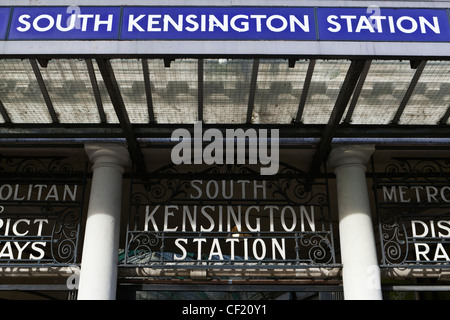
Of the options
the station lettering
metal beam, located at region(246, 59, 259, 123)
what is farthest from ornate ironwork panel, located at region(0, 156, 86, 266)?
metal beam, located at region(246, 59, 259, 123)

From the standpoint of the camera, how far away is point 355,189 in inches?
354

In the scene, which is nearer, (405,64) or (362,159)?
(405,64)

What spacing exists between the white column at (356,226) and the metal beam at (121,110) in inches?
126

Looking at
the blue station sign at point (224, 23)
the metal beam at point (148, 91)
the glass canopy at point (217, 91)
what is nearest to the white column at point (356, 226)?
the glass canopy at point (217, 91)

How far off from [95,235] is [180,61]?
3034 millimetres

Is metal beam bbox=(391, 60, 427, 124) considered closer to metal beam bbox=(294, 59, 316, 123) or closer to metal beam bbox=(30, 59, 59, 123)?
metal beam bbox=(294, 59, 316, 123)

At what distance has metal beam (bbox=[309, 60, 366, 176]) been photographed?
7238 millimetres

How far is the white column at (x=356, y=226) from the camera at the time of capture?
8422 mm

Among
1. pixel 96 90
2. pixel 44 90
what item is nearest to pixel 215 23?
pixel 96 90

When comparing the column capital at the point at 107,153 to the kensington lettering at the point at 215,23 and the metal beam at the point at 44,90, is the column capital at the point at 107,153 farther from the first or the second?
the kensington lettering at the point at 215,23
